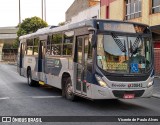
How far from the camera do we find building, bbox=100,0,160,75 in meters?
26.9

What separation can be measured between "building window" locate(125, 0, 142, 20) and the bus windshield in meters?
19.1

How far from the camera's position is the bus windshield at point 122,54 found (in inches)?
448

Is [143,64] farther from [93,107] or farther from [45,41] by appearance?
[45,41]

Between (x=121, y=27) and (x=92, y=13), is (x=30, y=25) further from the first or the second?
(x=121, y=27)

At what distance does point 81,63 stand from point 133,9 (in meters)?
20.5

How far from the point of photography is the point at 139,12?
3047cm

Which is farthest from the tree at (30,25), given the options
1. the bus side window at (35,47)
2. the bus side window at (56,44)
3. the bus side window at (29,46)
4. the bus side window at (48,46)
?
the bus side window at (56,44)

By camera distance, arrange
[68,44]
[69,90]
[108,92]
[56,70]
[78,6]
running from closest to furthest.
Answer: [108,92] < [69,90] < [68,44] < [56,70] < [78,6]

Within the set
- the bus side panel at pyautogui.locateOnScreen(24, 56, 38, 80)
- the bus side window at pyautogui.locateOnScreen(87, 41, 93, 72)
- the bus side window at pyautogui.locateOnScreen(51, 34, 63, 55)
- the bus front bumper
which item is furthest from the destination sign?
the bus side panel at pyautogui.locateOnScreen(24, 56, 38, 80)

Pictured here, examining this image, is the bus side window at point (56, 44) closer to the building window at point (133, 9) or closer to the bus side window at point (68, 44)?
the bus side window at point (68, 44)

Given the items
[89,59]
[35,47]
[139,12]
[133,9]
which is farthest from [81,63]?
[133,9]

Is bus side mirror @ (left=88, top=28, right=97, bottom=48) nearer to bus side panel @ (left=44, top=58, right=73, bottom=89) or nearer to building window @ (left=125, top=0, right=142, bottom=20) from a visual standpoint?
bus side panel @ (left=44, top=58, right=73, bottom=89)

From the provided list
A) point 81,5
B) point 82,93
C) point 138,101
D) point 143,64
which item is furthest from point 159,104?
point 81,5

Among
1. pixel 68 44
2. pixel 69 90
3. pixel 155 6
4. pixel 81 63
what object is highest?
pixel 155 6
